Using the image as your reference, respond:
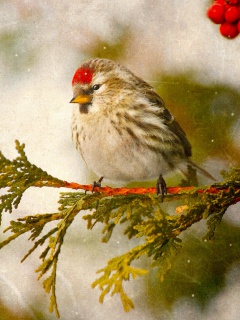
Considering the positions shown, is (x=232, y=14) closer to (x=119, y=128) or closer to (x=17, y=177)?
(x=119, y=128)

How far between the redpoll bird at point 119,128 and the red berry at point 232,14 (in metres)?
0.21

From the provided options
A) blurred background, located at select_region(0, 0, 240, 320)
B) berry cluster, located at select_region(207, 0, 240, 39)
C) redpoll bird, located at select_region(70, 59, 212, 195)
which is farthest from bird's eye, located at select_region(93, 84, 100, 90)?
berry cluster, located at select_region(207, 0, 240, 39)

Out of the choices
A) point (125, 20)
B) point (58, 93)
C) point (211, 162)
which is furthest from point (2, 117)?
point (211, 162)

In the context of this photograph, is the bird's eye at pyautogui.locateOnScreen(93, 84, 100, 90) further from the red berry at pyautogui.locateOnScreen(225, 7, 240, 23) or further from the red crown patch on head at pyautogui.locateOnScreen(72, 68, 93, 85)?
the red berry at pyautogui.locateOnScreen(225, 7, 240, 23)

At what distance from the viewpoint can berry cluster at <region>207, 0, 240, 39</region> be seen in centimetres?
71

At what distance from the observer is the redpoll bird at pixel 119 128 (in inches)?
31.4

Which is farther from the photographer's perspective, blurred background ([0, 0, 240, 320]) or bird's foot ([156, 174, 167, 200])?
blurred background ([0, 0, 240, 320])

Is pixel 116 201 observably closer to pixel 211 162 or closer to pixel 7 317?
pixel 211 162

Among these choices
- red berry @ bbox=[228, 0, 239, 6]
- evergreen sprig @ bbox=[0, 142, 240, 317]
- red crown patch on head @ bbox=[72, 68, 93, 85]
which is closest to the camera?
evergreen sprig @ bbox=[0, 142, 240, 317]

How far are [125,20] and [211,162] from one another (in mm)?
320

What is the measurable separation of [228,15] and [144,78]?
23 cm

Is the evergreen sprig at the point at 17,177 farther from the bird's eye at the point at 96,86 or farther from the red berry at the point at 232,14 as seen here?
the red berry at the point at 232,14

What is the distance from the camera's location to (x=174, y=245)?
0.58 meters

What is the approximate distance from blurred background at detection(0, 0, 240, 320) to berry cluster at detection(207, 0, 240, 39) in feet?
0.50
